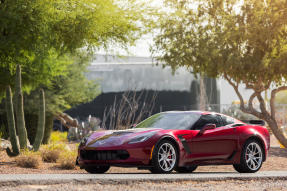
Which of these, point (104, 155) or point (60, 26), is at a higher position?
Result: point (60, 26)

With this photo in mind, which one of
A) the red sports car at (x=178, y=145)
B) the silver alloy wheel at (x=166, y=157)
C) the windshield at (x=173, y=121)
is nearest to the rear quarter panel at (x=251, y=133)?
the red sports car at (x=178, y=145)

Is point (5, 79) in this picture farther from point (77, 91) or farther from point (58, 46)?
point (77, 91)

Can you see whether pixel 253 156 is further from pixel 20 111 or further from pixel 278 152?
pixel 278 152

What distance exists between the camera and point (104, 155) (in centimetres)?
1026

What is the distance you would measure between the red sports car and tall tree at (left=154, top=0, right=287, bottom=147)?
7.45m

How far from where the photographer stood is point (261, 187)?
9070mm

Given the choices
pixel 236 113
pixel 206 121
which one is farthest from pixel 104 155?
pixel 236 113

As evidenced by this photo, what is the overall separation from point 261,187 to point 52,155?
7294 millimetres

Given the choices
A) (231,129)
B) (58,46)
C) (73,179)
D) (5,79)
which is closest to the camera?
(73,179)

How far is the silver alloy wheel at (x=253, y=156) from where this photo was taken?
11.6 m

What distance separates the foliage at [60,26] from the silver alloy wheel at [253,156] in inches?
233

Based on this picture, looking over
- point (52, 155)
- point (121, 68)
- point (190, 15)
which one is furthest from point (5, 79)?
point (121, 68)

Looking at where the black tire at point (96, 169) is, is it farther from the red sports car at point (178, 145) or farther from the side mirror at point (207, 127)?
the side mirror at point (207, 127)

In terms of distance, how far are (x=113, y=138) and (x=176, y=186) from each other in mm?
2220
